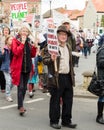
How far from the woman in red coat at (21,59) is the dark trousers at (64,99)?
1105 mm

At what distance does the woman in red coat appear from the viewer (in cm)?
870

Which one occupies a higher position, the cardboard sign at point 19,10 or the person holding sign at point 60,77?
the cardboard sign at point 19,10

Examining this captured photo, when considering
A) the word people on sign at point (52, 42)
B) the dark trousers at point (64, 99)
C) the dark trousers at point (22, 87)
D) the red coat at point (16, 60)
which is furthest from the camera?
the dark trousers at point (22, 87)

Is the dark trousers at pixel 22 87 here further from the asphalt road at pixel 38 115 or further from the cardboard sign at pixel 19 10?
the cardboard sign at pixel 19 10

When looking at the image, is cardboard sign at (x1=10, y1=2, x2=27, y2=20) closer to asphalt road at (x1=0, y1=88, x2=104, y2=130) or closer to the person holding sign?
asphalt road at (x1=0, y1=88, x2=104, y2=130)

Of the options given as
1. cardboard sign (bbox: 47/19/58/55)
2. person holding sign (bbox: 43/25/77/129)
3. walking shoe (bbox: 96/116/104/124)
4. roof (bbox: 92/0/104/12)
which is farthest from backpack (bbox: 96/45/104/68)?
roof (bbox: 92/0/104/12)

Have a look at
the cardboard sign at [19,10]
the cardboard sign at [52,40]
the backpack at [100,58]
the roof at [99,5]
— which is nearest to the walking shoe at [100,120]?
the backpack at [100,58]

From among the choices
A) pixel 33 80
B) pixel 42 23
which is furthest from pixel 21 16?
pixel 33 80

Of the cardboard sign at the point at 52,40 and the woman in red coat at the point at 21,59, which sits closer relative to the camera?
the cardboard sign at the point at 52,40

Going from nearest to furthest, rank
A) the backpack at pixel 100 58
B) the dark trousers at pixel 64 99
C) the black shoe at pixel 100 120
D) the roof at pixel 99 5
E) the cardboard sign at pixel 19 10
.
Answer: the dark trousers at pixel 64 99 < the backpack at pixel 100 58 < the black shoe at pixel 100 120 < the cardboard sign at pixel 19 10 < the roof at pixel 99 5

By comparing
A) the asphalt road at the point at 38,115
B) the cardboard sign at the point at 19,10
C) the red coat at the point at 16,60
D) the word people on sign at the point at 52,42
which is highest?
the cardboard sign at the point at 19,10

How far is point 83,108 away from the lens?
9.77 metres

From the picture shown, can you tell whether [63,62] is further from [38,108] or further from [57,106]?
[38,108]

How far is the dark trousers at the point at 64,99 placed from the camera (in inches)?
306
